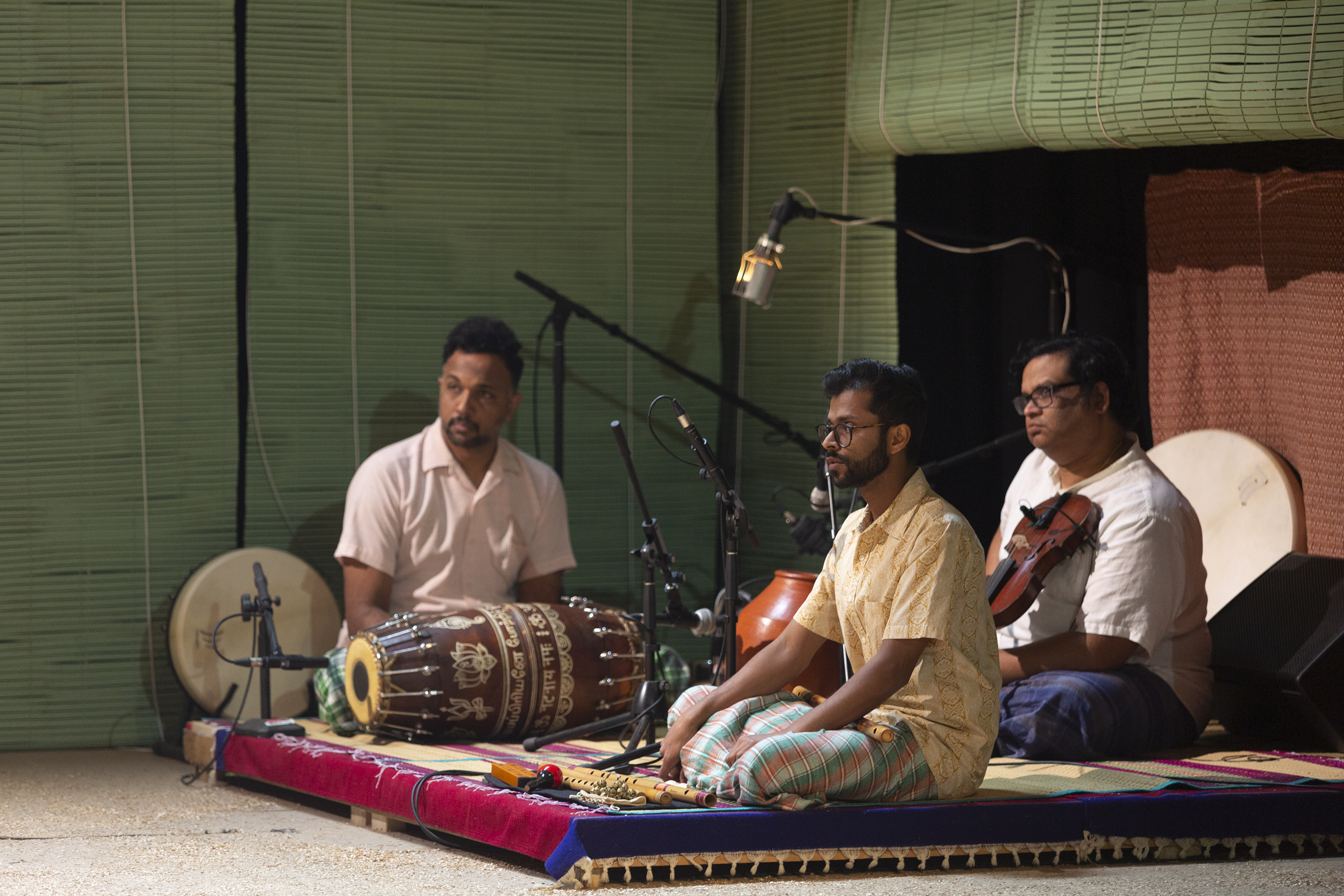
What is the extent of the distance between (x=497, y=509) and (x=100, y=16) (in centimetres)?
→ 247

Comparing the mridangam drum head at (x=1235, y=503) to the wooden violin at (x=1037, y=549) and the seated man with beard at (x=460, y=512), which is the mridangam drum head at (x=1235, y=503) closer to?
the wooden violin at (x=1037, y=549)

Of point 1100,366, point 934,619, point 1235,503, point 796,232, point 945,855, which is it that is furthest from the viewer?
point 796,232

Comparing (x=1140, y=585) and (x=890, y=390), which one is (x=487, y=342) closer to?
(x=890, y=390)

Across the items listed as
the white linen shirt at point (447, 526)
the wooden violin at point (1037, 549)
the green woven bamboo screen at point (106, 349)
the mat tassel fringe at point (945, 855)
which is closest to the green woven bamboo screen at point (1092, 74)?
the wooden violin at point (1037, 549)

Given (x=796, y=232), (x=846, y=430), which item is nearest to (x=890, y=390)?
(x=846, y=430)

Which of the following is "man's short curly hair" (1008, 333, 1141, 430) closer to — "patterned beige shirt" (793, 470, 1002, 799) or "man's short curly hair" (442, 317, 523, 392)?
"patterned beige shirt" (793, 470, 1002, 799)

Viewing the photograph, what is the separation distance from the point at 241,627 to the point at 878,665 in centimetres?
309

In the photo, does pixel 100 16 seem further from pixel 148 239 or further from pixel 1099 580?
pixel 1099 580

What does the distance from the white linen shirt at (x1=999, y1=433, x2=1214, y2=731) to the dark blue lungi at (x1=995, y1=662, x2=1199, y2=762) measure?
0.11 metres

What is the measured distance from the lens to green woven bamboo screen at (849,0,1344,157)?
16.7ft

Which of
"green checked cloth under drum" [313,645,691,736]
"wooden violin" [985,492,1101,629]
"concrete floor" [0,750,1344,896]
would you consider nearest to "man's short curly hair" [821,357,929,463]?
"wooden violin" [985,492,1101,629]

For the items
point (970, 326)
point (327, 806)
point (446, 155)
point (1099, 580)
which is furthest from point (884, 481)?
point (446, 155)

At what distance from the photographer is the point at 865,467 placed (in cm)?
423

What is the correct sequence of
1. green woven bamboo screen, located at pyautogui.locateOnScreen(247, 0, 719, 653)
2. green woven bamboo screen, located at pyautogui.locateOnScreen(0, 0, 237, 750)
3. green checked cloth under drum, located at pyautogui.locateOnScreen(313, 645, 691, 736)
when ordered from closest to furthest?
green checked cloth under drum, located at pyautogui.locateOnScreen(313, 645, 691, 736), green woven bamboo screen, located at pyautogui.locateOnScreen(0, 0, 237, 750), green woven bamboo screen, located at pyautogui.locateOnScreen(247, 0, 719, 653)
